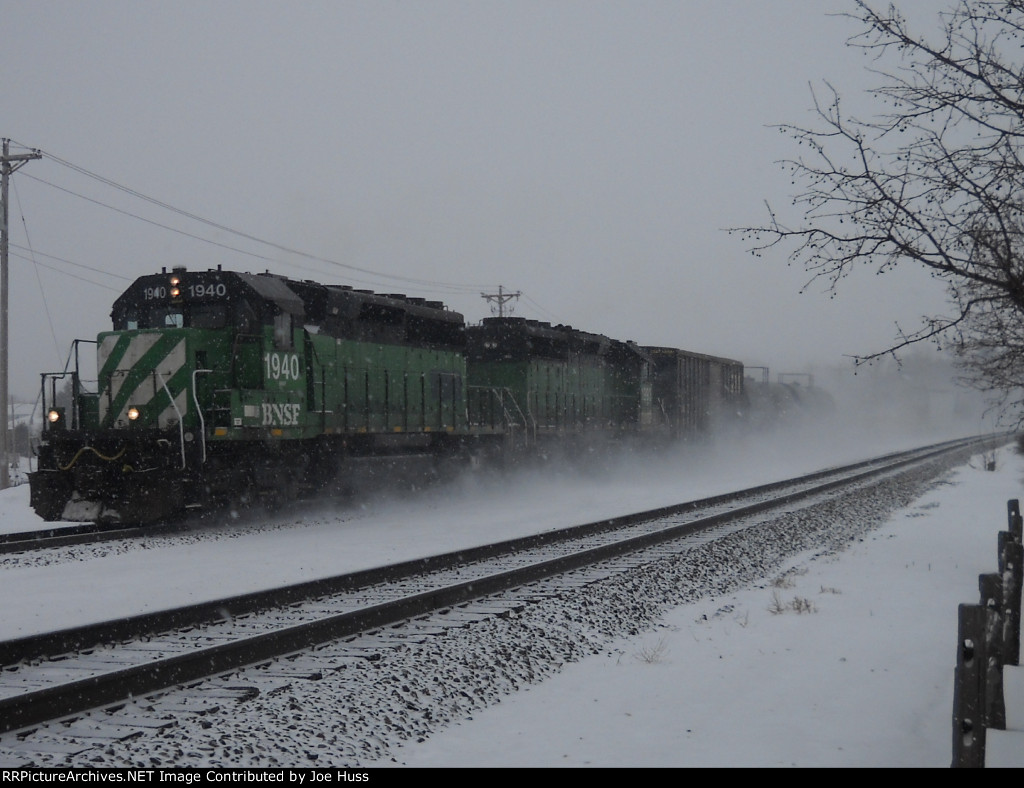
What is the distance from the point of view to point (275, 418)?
1420 cm

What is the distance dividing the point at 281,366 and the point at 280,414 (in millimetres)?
717

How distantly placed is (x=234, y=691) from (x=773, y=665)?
346 centimetres

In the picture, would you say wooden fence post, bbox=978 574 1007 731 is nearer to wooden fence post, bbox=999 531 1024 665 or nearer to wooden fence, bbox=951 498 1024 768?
wooden fence, bbox=951 498 1024 768

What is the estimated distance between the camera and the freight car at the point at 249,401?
13047 millimetres

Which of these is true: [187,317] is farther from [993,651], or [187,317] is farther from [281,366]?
[993,651]

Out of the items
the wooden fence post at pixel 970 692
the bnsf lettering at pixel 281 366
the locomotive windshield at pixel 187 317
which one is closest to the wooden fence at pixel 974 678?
the wooden fence post at pixel 970 692

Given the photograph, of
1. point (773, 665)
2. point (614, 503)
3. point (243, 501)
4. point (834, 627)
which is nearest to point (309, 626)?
point (773, 665)

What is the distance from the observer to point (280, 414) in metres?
14.3

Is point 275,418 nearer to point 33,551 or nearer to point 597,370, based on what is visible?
point 33,551

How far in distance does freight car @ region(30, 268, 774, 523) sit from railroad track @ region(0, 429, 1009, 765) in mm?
4496

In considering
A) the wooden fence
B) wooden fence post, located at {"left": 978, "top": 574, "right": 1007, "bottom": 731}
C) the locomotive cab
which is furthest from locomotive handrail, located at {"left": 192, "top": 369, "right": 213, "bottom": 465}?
the wooden fence

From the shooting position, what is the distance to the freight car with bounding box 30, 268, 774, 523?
514 inches

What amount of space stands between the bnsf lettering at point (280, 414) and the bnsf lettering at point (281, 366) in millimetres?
391

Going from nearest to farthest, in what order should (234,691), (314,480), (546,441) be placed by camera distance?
(234,691)
(314,480)
(546,441)
